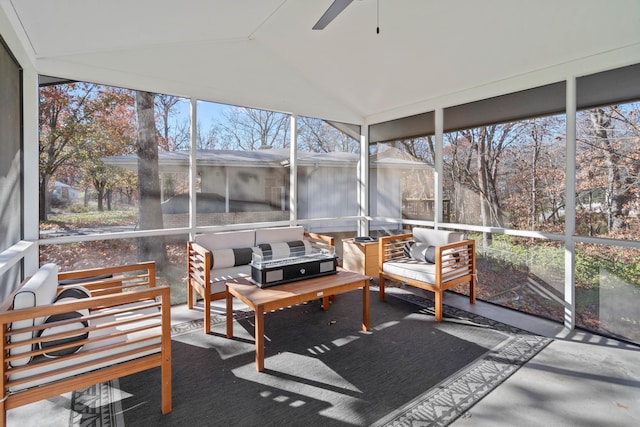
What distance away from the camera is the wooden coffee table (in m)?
2.62

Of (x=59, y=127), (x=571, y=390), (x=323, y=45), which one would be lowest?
(x=571, y=390)

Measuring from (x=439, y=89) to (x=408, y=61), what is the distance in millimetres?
654

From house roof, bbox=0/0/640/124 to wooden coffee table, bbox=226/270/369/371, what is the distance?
2.52 meters

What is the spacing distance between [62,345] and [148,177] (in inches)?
93.7

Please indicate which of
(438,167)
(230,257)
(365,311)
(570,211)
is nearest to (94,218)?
(230,257)

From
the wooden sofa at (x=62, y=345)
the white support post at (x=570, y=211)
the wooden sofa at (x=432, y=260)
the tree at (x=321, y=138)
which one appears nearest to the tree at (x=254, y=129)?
the tree at (x=321, y=138)

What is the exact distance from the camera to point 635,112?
3031mm

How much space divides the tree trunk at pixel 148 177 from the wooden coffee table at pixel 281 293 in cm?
139

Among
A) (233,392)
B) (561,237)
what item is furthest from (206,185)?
(561,237)

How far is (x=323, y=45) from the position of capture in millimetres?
4062

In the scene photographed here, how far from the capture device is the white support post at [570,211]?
3.37 m

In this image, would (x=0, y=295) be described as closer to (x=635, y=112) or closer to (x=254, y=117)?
(x=254, y=117)

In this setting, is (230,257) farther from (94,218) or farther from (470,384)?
(470,384)

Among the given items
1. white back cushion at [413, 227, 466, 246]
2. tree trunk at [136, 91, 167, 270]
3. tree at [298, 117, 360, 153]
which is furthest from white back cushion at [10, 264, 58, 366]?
white back cushion at [413, 227, 466, 246]
